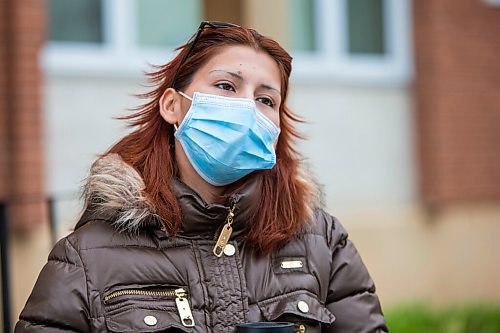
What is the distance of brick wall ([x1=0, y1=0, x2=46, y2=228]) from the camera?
747cm

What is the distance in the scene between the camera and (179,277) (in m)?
2.87

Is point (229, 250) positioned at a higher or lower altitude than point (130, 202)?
lower

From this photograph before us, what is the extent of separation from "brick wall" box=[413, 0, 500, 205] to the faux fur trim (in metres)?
7.01

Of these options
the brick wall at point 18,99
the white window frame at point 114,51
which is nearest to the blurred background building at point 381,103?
the white window frame at point 114,51

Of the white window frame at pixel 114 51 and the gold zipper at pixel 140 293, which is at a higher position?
the white window frame at pixel 114 51

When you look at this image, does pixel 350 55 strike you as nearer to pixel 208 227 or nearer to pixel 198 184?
pixel 198 184

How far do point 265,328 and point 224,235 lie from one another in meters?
0.40

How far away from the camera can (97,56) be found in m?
Answer: 8.23

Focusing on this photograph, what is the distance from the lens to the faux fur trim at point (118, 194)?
2.90 metres

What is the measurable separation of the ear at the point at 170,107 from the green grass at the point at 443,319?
4.88m

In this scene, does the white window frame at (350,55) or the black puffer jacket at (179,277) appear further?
Result: the white window frame at (350,55)

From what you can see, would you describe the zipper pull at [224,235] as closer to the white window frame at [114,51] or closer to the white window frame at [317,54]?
the white window frame at [317,54]

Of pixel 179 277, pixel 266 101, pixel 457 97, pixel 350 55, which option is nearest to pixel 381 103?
pixel 350 55

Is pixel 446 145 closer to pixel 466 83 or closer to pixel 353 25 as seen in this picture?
pixel 466 83
